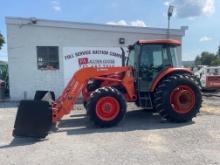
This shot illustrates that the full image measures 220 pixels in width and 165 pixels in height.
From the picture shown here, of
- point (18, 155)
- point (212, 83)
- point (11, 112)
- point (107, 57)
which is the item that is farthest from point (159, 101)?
point (212, 83)

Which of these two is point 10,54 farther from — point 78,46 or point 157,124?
point 157,124

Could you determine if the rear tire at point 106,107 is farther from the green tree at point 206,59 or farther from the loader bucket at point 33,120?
the green tree at point 206,59

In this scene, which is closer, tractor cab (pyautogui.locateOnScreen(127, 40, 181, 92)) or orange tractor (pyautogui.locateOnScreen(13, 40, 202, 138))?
orange tractor (pyautogui.locateOnScreen(13, 40, 202, 138))

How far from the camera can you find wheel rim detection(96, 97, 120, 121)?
32.0 feet

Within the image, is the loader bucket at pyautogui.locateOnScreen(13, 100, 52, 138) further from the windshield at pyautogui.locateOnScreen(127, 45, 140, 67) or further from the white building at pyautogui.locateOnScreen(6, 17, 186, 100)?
the white building at pyautogui.locateOnScreen(6, 17, 186, 100)

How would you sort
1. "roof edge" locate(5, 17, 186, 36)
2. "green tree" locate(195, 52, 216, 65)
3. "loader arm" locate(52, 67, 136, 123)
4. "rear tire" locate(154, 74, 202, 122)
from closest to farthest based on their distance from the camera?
"loader arm" locate(52, 67, 136, 123) → "rear tire" locate(154, 74, 202, 122) → "roof edge" locate(5, 17, 186, 36) → "green tree" locate(195, 52, 216, 65)

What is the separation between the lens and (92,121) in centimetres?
986

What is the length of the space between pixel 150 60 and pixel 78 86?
231 cm

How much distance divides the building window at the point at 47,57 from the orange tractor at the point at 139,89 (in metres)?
6.01

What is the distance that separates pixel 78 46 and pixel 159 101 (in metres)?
8.14

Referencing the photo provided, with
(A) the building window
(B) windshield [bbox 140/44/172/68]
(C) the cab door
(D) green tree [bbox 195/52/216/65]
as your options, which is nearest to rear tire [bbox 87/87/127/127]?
(C) the cab door

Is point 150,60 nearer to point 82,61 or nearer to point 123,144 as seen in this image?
point 123,144

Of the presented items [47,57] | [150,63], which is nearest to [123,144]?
[150,63]

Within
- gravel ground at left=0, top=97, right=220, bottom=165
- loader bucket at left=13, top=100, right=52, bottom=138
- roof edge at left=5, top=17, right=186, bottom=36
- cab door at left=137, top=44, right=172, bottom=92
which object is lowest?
gravel ground at left=0, top=97, right=220, bottom=165
